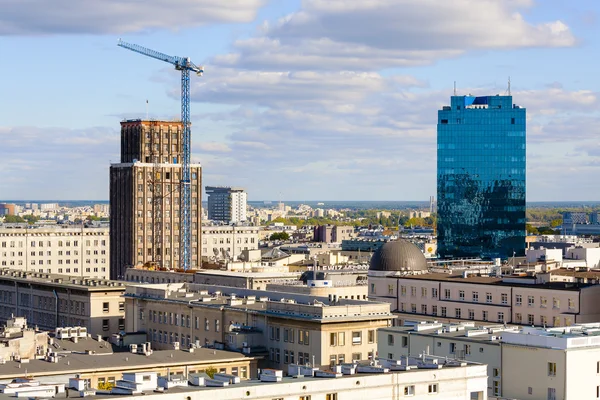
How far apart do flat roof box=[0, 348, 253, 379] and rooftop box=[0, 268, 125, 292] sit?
50.9 meters

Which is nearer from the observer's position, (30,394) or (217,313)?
(30,394)

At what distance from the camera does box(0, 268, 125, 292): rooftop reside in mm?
161750

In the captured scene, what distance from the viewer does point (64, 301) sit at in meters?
168

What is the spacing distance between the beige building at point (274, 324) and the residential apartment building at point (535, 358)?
14060 mm

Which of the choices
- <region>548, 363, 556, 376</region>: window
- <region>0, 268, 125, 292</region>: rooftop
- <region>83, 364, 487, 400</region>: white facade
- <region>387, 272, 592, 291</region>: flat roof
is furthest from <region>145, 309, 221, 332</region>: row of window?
<region>83, 364, 487, 400</region>: white facade

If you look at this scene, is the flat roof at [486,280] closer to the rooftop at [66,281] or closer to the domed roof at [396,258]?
the domed roof at [396,258]

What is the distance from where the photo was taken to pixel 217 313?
126000 millimetres

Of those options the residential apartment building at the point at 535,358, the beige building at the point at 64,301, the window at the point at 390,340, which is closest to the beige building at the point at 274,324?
the window at the point at 390,340

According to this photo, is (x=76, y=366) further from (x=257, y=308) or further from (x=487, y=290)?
(x=487, y=290)

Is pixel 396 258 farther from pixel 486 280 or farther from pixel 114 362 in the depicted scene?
pixel 114 362

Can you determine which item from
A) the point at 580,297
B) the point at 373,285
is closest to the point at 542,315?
the point at 580,297

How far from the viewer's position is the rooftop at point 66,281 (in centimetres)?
16175

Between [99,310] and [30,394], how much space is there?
3528 inches

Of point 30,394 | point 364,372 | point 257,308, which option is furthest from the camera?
point 257,308
